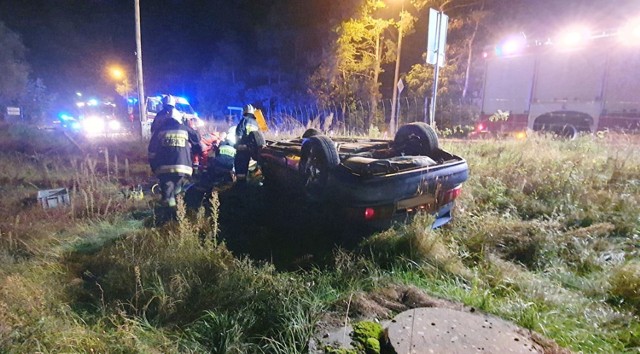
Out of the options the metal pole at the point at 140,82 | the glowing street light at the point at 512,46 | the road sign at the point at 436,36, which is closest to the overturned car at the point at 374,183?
the road sign at the point at 436,36

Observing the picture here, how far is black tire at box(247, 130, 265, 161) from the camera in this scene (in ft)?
17.4

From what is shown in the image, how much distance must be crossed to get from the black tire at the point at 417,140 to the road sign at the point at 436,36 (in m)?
3.07

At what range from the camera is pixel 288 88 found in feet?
79.5

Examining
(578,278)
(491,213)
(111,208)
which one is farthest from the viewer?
(111,208)

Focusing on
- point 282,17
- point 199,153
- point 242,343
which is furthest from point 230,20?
point 242,343

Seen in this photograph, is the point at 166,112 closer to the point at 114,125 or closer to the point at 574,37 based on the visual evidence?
the point at 114,125

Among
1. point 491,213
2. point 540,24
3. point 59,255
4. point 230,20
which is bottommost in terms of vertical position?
point 59,255

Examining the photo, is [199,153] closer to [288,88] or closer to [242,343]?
[242,343]

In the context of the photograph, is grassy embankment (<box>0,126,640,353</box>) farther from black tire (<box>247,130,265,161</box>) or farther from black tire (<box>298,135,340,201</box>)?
black tire (<box>247,130,265,161</box>)

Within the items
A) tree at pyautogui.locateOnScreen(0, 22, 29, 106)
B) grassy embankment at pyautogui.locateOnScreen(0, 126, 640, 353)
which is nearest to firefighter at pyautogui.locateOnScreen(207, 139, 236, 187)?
grassy embankment at pyautogui.locateOnScreen(0, 126, 640, 353)

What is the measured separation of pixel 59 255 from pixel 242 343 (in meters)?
2.51

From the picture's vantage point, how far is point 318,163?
339cm

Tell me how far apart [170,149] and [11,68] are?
27749mm

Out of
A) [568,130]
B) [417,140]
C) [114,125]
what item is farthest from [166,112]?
[114,125]
